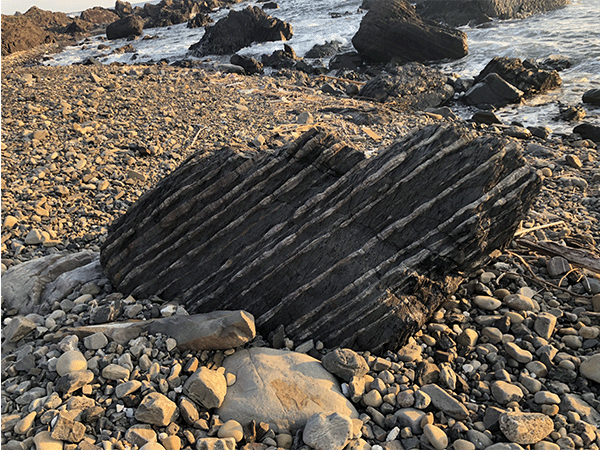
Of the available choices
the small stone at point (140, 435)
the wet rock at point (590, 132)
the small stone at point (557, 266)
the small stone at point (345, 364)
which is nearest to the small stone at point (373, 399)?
the small stone at point (345, 364)

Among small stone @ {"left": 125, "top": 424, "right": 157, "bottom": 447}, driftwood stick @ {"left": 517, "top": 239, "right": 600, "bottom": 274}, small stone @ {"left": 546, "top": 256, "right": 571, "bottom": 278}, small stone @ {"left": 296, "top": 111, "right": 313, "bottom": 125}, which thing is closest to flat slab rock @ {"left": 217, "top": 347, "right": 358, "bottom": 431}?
small stone @ {"left": 125, "top": 424, "right": 157, "bottom": 447}

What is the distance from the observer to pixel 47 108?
8.73m

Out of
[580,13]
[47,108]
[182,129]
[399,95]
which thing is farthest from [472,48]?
[47,108]

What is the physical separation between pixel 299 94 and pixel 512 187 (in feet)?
32.2

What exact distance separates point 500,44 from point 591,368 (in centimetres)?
2015

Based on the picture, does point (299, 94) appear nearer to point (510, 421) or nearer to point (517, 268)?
point (517, 268)

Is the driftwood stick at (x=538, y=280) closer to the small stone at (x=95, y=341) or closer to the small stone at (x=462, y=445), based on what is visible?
the small stone at (x=462, y=445)

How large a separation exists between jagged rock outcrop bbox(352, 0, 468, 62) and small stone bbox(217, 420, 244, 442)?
61.9 feet

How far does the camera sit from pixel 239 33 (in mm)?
23672

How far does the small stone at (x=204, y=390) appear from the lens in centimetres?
269

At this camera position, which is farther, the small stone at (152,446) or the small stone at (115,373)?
the small stone at (115,373)

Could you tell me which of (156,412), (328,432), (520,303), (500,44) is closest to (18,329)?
(156,412)

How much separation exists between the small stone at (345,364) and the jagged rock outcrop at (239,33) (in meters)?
23.0

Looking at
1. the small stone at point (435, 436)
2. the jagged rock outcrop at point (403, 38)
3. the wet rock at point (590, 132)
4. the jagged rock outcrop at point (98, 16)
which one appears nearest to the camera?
the small stone at point (435, 436)
